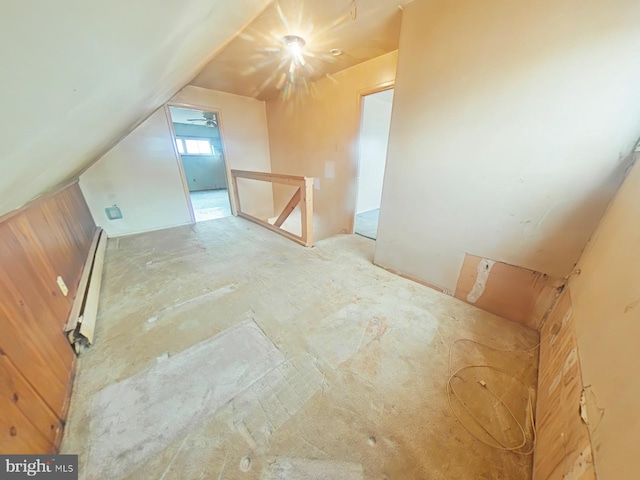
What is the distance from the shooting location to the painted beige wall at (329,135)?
2.86 m

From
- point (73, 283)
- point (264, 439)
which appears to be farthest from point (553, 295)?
point (73, 283)

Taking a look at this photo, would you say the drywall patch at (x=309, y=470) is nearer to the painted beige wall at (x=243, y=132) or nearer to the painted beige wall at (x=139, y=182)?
the painted beige wall at (x=139, y=182)

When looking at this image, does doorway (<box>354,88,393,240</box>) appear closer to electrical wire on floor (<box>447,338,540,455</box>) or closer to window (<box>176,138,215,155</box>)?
electrical wire on floor (<box>447,338,540,455</box>)

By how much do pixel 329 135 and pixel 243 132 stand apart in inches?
77.1

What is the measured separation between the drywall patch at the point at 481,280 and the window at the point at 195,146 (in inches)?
384

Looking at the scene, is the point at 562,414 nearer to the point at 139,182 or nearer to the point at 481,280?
the point at 481,280

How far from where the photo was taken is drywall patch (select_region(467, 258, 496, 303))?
1.70 meters

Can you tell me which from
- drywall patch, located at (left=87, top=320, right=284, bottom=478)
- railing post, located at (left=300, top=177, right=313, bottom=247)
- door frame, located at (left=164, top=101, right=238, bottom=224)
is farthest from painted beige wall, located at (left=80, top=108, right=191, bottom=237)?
drywall patch, located at (left=87, top=320, right=284, bottom=478)

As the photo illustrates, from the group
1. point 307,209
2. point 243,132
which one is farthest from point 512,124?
point 243,132

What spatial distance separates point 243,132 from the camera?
13.9ft

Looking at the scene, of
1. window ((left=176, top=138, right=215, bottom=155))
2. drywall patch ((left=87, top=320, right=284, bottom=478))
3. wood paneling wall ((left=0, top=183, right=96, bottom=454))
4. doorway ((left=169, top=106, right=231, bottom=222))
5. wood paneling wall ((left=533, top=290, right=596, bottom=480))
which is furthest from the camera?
window ((left=176, top=138, right=215, bottom=155))

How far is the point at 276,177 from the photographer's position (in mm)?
2941
